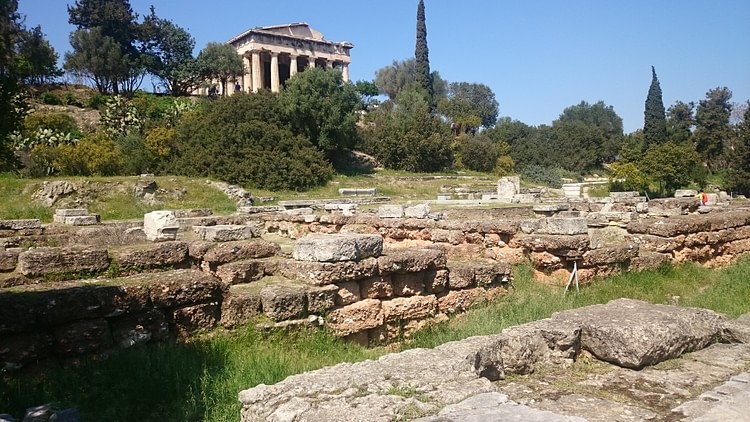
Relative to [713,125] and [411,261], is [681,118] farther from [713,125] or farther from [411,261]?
[411,261]

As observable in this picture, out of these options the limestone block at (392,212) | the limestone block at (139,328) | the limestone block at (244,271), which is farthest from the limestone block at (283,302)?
the limestone block at (392,212)

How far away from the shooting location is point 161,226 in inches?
459

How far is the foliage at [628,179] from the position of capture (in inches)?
1644

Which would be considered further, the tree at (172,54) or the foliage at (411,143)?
the tree at (172,54)

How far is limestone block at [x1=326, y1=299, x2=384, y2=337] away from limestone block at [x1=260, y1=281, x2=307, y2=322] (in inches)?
15.9

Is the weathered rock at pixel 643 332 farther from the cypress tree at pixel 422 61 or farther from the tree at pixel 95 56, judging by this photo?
the cypress tree at pixel 422 61

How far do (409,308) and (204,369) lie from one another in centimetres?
287

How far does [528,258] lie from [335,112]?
3347cm

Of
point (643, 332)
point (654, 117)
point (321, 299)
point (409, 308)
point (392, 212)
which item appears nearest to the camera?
point (643, 332)

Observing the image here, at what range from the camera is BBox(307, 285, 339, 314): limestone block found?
18.4 ft

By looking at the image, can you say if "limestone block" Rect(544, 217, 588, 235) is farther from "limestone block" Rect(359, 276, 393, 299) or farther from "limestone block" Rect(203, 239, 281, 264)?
"limestone block" Rect(203, 239, 281, 264)

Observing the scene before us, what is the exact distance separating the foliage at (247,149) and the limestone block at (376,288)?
27.4m

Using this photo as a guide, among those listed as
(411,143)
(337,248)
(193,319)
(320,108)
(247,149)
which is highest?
(320,108)

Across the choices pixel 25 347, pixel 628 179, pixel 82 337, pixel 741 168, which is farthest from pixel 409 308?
pixel 741 168
